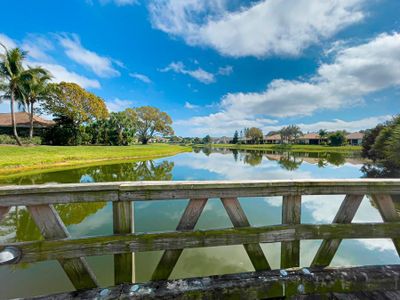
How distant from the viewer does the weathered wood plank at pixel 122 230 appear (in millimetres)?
1784

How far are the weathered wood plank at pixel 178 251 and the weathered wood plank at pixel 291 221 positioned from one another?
32.8 inches

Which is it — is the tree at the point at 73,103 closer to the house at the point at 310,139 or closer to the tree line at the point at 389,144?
the tree line at the point at 389,144

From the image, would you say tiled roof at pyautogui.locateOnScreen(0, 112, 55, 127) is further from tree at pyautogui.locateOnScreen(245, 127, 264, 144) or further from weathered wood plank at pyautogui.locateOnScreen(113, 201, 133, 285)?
tree at pyautogui.locateOnScreen(245, 127, 264, 144)

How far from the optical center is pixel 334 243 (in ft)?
6.64

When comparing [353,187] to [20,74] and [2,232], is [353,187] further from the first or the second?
[20,74]

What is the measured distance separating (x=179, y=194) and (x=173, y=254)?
1.81ft

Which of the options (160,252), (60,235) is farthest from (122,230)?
(160,252)

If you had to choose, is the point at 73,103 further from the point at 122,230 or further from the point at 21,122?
the point at 122,230

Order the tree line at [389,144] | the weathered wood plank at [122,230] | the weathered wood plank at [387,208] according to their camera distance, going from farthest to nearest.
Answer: the tree line at [389,144], the weathered wood plank at [387,208], the weathered wood plank at [122,230]

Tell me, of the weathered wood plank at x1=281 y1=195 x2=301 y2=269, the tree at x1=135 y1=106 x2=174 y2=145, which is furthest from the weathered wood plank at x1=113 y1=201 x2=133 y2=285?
the tree at x1=135 y1=106 x2=174 y2=145

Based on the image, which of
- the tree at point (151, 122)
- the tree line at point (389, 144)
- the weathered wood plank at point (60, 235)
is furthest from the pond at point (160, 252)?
the tree at point (151, 122)

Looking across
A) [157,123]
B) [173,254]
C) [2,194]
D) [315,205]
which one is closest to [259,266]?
[173,254]

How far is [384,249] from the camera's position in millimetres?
4746

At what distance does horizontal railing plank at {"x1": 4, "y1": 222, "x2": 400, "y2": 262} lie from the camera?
66.0 inches
